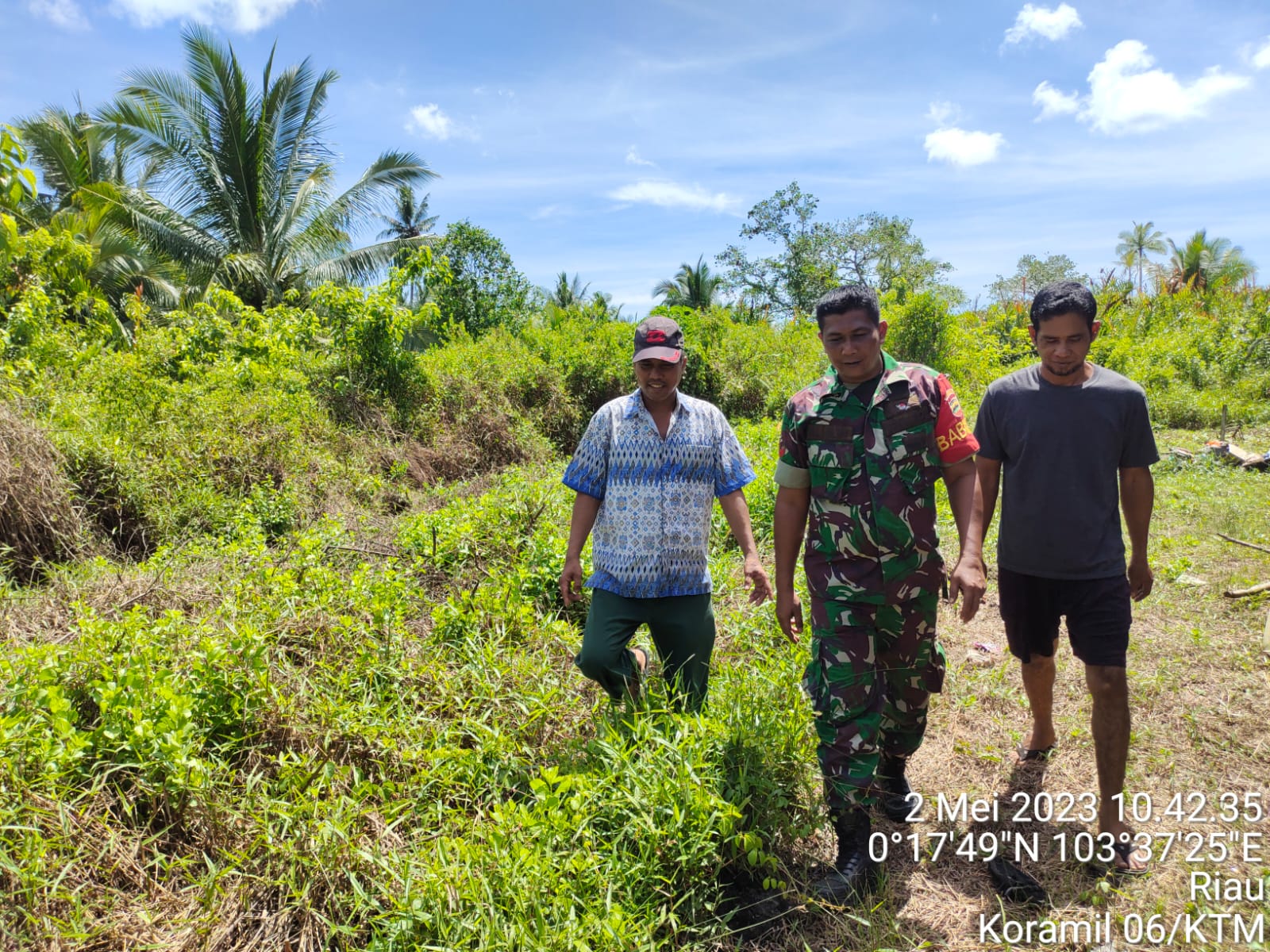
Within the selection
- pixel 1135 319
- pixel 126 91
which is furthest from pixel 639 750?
pixel 1135 319

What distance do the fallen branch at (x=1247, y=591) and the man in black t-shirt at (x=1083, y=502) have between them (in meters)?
2.59

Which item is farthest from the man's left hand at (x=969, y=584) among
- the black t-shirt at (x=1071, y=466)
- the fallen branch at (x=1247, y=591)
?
the fallen branch at (x=1247, y=591)

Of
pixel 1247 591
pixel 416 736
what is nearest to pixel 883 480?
pixel 416 736

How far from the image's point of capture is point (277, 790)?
8.66ft

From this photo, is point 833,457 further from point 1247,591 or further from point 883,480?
point 1247,591

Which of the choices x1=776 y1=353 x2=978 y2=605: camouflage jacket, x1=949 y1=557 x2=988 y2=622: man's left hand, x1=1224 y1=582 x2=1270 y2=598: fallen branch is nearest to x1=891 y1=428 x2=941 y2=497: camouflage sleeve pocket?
x1=776 y1=353 x2=978 y2=605: camouflage jacket

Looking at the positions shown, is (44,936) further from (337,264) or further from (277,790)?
(337,264)

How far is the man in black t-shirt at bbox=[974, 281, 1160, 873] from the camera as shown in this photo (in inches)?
103

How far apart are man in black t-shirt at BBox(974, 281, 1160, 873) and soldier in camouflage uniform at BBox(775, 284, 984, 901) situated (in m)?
0.34

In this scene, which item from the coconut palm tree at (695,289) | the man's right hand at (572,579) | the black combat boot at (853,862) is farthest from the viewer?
the coconut palm tree at (695,289)

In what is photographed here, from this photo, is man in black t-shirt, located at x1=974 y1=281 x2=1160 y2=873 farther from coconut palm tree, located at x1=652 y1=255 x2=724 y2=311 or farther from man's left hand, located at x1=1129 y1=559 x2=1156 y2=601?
coconut palm tree, located at x1=652 y1=255 x2=724 y2=311

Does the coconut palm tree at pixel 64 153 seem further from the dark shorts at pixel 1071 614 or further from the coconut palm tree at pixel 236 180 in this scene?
the dark shorts at pixel 1071 614

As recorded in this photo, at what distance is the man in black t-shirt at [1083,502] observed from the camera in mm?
2627

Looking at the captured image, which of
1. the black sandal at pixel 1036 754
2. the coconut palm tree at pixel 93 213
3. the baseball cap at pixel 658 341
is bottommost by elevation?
the black sandal at pixel 1036 754
